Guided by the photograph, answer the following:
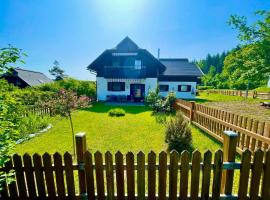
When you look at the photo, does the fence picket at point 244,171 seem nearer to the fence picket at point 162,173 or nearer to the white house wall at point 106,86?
the fence picket at point 162,173

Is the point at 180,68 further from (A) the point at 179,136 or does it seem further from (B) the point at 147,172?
(B) the point at 147,172

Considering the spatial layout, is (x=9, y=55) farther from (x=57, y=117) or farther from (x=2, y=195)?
(x=57, y=117)

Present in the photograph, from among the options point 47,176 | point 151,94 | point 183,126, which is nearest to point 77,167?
point 47,176

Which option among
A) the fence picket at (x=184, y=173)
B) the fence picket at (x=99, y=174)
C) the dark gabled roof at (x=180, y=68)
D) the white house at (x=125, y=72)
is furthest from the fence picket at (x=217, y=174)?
the dark gabled roof at (x=180, y=68)

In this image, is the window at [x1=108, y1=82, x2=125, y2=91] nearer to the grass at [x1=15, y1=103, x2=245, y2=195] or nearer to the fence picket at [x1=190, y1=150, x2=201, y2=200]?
the grass at [x1=15, y1=103, x2=245, y2=195]

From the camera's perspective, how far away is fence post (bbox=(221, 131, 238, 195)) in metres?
3.01

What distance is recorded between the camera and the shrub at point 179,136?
586 cm

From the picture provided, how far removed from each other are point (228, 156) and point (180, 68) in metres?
26.9

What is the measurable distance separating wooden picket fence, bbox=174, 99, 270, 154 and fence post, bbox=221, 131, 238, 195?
210cm

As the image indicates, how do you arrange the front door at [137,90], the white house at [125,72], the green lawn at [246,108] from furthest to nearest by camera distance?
the front door at [137,90], the white house at [125,72], the green lawn at [246,108]

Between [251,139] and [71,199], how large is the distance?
16.4 ft

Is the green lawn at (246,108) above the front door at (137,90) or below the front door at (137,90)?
below

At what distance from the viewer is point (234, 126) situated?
5.80 m

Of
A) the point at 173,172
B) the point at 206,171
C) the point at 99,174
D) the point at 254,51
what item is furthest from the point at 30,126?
the point at 254,51
